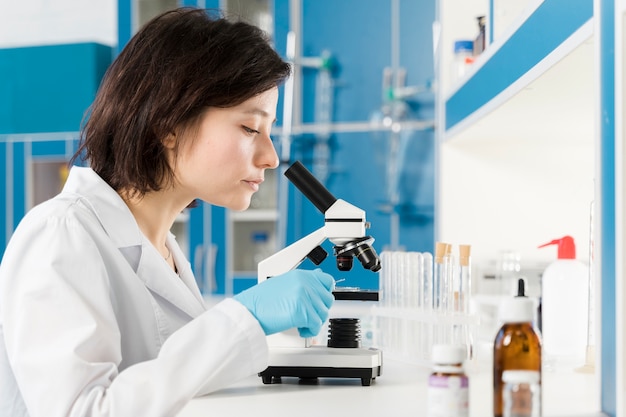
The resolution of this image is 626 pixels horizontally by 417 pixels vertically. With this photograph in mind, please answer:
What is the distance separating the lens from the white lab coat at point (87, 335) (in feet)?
3.79

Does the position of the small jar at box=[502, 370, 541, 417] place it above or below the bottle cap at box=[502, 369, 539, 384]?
below

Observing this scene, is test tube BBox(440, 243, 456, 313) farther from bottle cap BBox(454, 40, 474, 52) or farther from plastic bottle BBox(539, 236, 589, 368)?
bottle cap BBox(454, 40, 474, 52)

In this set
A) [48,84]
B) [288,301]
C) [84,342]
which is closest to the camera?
[84,342]

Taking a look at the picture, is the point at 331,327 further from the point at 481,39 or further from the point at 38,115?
the point at 38,115

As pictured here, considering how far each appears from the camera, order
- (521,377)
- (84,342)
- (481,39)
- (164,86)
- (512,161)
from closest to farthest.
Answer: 1. (521,377)
2. (84,342)
3. (164,86)
4. (481,39)
5. (512,161)

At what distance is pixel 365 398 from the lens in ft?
4.44

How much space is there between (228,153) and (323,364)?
0.42 metres

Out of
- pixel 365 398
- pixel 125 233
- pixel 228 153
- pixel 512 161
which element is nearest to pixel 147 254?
pixel 125 233

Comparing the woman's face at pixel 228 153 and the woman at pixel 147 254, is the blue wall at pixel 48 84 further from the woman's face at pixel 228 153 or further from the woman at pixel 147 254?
the woman's face at pixel 228 153

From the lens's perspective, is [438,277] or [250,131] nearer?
[250,131]

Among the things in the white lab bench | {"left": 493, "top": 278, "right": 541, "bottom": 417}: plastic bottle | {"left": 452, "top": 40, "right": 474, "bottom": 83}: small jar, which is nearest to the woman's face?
the white lab bench

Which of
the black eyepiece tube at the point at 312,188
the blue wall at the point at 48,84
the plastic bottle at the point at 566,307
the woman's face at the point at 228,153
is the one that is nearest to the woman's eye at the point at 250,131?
the woman's face at the point at 228,153

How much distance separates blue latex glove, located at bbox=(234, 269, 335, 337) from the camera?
128cm

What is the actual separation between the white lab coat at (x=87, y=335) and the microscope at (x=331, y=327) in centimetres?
23
